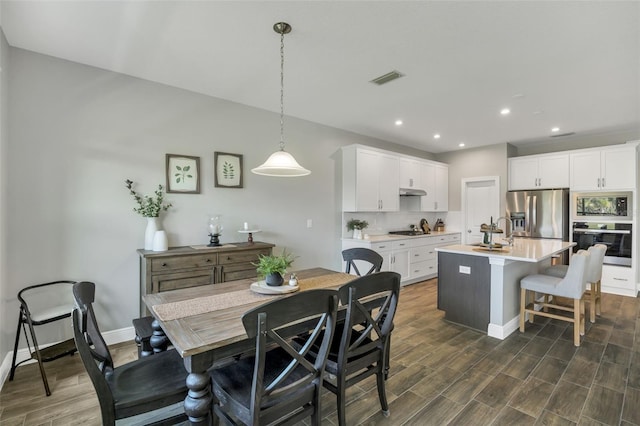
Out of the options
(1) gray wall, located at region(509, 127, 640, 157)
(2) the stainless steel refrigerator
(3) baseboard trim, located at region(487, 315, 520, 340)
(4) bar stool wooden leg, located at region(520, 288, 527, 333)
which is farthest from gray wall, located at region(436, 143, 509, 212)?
(3) baseboard trim, located at region(487, 315, 520, 340)

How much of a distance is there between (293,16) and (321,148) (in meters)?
2.68

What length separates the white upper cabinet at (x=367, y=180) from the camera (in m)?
4.84

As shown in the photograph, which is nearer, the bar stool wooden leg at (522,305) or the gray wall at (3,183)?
the gray wall at (3,183)

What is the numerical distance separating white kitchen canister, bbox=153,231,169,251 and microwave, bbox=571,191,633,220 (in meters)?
6.36

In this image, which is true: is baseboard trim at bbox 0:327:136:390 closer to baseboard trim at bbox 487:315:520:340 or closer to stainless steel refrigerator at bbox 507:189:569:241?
baseboard trim at bbox 487:315:520:340

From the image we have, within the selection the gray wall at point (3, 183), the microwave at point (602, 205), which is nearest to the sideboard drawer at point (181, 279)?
the gray wall at point (3, 183)

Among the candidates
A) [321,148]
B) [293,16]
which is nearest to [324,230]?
[321,148]

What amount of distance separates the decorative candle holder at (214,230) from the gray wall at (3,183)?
1.66m

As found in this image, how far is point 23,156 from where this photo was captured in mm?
2631

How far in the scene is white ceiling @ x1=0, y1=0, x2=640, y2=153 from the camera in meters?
2.07

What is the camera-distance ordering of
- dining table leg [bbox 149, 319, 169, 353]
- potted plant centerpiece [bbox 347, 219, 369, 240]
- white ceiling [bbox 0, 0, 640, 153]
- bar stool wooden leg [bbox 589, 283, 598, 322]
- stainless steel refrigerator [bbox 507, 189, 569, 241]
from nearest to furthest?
dining table leg [bbox 149, 319, 169, 353], white ceiling [bbox 0, 0, 640, 153], bar stool wooden leg [bbox 589, 283, 598, 322], potted plant centerpiece [bbox 347, 219, 369, 240], stainless steel refrigerator [bbox 507, 189, 569, 241]

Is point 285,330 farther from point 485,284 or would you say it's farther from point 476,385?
point 485,284

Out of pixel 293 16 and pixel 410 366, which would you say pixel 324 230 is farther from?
pixel 293 16

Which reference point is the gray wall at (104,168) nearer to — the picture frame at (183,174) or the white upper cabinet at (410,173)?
the picture frame at (183,174)
